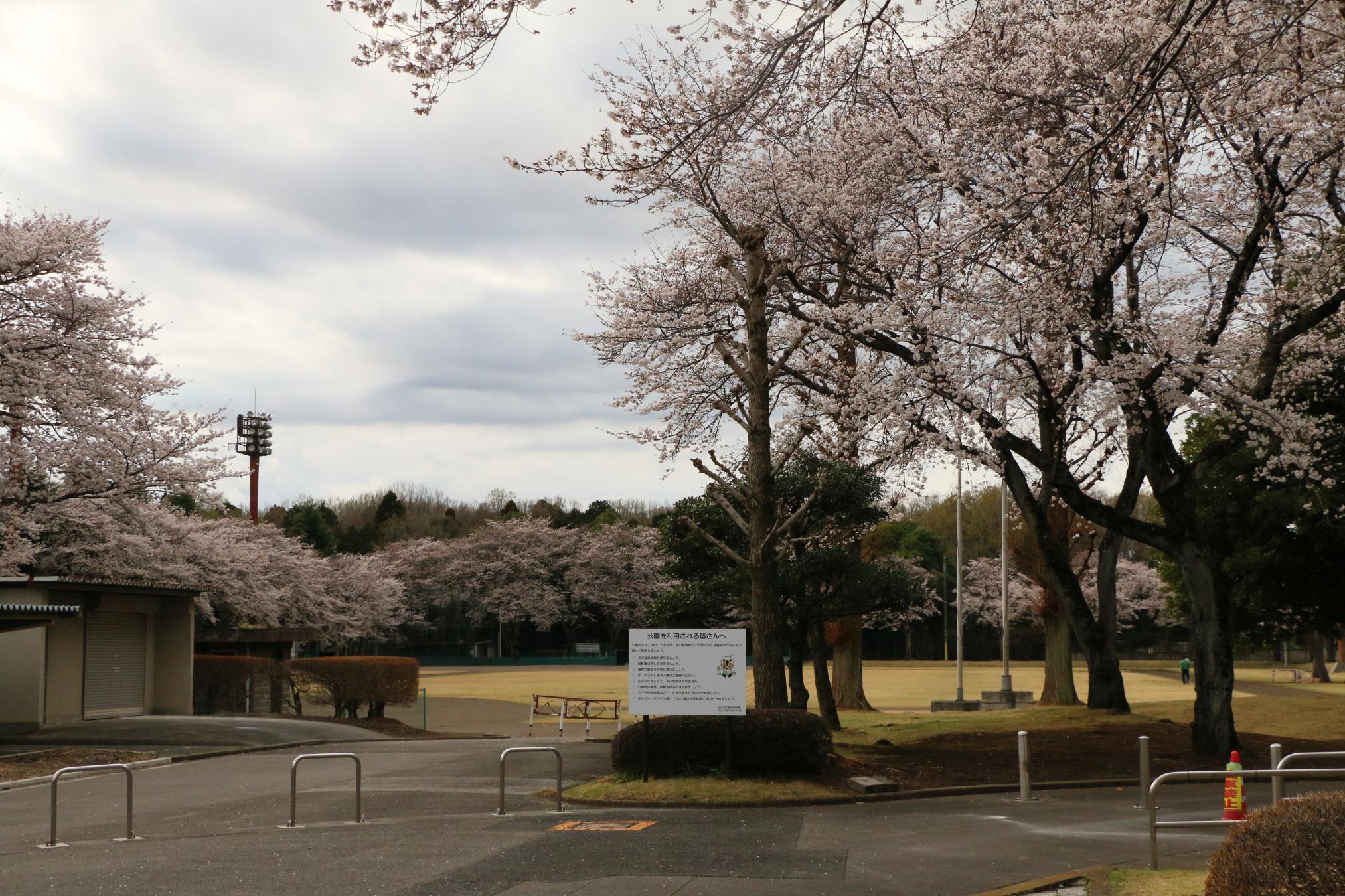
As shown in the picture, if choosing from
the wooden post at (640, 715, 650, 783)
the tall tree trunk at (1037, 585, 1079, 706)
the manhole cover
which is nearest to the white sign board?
the wooden post at (640, 715, 650, 783)

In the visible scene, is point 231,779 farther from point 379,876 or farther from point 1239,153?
point 1239,153

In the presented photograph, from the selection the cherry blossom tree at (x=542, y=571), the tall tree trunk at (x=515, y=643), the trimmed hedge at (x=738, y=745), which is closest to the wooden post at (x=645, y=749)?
the trimmed hedge at (x=738, y=745)

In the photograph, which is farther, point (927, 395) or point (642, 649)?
point (927, 395)

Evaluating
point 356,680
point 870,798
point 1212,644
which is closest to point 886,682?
point 356,680

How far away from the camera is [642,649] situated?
49.1 feet

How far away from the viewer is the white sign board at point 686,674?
14805 millimetres

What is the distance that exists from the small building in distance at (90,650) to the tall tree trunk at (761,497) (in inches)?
611

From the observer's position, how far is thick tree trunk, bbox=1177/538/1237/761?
19.0 metres

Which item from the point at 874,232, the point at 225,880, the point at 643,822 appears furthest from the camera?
the point at 874,232

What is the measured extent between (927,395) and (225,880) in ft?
43.6

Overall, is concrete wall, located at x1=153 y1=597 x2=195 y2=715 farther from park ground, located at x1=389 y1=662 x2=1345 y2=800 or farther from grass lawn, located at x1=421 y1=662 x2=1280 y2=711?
grass lawn, located at x1=421 y1=662 x2=1280 y2=711

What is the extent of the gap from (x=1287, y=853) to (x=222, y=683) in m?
33.2

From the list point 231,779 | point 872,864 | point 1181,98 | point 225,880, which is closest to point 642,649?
point 872,864

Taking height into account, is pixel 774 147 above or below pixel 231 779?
above
